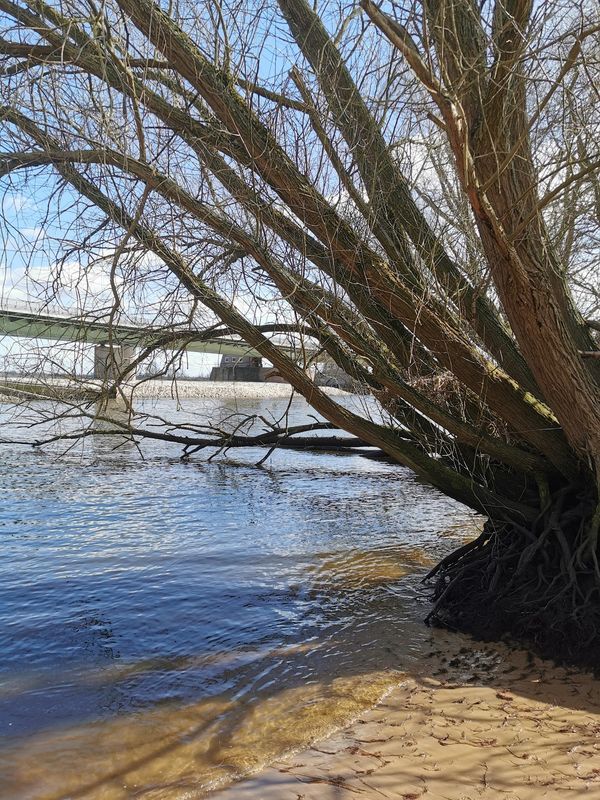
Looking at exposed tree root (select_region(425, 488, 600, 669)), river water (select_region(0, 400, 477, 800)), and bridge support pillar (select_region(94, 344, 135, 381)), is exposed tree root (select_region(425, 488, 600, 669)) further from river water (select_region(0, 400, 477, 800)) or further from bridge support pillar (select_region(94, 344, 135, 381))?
bridge support pillar (select_region(94, 344, 135, 381))

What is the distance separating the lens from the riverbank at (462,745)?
356cm

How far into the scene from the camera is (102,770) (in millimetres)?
3865

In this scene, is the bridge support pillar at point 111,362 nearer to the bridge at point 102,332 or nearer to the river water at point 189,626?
the bridge at point 102,332

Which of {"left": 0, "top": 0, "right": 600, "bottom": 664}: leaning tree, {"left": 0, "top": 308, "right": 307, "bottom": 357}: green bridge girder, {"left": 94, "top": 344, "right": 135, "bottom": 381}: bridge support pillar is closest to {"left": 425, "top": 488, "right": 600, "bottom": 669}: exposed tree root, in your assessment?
{"left": 0, "top": 0, "right": 600, "bottom": 664}: leaning tree

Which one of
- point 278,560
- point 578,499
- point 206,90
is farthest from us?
point 278,560

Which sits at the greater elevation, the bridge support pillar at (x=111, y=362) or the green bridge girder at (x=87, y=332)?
the green bridge girder at (x=87, y=332)

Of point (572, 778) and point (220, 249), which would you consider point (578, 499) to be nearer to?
point (572, 778)

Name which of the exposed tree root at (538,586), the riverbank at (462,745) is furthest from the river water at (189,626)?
the exposed tree root at (538,586)

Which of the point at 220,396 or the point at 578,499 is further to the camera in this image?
the point at 220,396

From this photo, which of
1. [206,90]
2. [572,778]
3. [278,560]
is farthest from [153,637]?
[206,90]

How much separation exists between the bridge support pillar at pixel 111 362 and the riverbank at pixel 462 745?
3.96 metres

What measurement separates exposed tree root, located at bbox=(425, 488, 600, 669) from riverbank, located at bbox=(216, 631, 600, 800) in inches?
14.9

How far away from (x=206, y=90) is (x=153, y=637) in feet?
13.8

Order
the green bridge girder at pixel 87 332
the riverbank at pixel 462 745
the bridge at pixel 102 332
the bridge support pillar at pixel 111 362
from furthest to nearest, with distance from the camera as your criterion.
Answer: the bridge support pillar at pixel 111 362
the green bridge girder at pixel 87 332
the bridge at pixel 102 332
the riverbank at pixel 462 745
